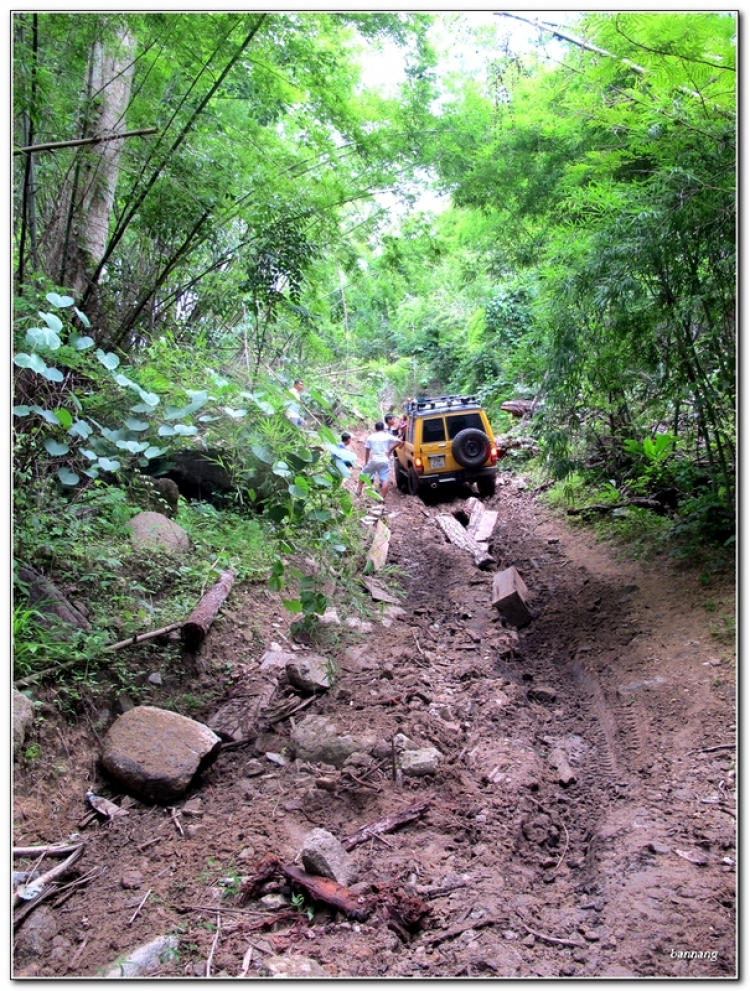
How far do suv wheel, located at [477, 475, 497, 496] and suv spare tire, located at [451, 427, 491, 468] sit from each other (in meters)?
0.44

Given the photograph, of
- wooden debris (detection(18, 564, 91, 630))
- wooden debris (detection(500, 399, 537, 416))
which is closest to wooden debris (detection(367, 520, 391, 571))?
wooden debris (detection(18, 564, 91, 630))

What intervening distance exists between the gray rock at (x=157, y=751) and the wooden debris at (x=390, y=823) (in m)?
1.03

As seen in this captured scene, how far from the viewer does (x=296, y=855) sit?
292 cm

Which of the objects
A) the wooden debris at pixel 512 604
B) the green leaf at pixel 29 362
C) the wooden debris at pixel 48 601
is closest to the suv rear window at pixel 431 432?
the wooden debris at pixel 512 604

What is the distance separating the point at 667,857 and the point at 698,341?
407 cm

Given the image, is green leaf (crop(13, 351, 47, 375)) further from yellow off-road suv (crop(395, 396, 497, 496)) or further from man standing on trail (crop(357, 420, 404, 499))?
yellow off-road suv (crop(395, 396, 497, 496))

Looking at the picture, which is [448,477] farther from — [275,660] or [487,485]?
[275,660]

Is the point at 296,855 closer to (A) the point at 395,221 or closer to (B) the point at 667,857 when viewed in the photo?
(B) the point at 667,857

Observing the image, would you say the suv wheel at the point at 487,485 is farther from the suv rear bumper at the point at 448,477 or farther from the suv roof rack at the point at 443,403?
the suv roof rack at the point at 443,403

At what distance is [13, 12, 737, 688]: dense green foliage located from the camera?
139 inches

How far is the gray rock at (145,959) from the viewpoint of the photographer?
228 centimetres

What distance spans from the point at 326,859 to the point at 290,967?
523 millimetres

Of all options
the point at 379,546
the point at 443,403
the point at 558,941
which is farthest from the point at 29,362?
the point at 443,403

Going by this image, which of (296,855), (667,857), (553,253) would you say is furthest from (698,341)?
(296,855)
